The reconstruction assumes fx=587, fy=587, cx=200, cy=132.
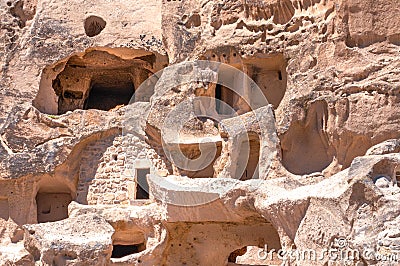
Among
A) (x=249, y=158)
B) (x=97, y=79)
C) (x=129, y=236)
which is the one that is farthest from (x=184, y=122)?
(x=97, y=79)

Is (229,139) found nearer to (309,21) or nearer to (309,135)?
(309,135)

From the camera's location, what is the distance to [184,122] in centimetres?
1320

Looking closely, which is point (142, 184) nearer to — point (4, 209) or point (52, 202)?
point (52, 202)

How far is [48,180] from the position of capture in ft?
44.2

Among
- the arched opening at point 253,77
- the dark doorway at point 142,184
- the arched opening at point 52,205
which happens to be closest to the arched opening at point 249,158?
the arched opening at point 253,77

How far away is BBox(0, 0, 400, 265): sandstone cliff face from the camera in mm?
10828

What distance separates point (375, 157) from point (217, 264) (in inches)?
191

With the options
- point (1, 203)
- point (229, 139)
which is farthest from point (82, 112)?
point (229, 139)

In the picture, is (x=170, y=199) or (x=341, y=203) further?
(x=170, y=199)

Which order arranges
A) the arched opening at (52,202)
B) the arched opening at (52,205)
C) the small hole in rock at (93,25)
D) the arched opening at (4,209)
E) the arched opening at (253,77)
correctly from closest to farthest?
the arched opening at (4,209) < the arched opening at (253,77) < the arched opening at (52,202) < the arched opening at (52,205) < the small hole in rock at (93,25)

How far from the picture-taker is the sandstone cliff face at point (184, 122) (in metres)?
10.8

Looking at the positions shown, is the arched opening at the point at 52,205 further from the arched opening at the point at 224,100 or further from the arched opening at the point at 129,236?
the arched opening at the point at 224,100

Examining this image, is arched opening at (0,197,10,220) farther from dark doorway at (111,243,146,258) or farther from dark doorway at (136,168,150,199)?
dark doorway at (136,168,150,199)

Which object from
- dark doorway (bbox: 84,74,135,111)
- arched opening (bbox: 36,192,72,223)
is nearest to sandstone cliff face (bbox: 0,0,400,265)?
arched opening (bbox: 36,192,72,223)
